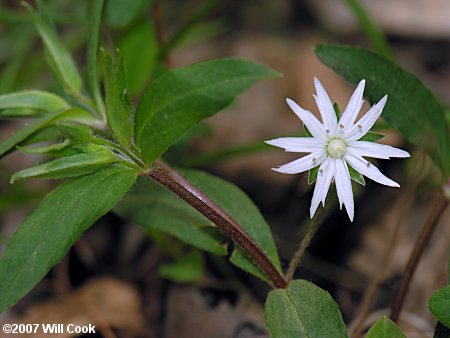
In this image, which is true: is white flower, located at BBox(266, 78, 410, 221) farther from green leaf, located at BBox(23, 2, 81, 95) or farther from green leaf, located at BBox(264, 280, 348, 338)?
green leaf, located at BBox(23, 2, 81, 95)

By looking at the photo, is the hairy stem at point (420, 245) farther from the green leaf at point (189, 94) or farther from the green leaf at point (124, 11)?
the green leaf at point (124, 11)

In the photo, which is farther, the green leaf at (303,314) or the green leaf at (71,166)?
the green leaf at (303,314)

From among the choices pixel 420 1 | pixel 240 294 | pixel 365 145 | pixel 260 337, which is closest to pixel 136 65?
pixel 240 294

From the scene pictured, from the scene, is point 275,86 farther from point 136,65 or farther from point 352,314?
point 352,314

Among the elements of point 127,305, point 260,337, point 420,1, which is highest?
point 420,1

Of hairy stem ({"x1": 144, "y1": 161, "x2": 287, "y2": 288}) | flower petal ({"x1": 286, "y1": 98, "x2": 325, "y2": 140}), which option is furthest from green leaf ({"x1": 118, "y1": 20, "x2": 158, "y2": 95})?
flower petal ({"x1": 286, "y1": 98, "x2": 325, "y2": 140})

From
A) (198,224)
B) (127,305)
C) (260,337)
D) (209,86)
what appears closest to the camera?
(209,86)

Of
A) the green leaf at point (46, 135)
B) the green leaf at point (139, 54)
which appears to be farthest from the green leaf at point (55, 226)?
the green leaf at point (139, 54)
